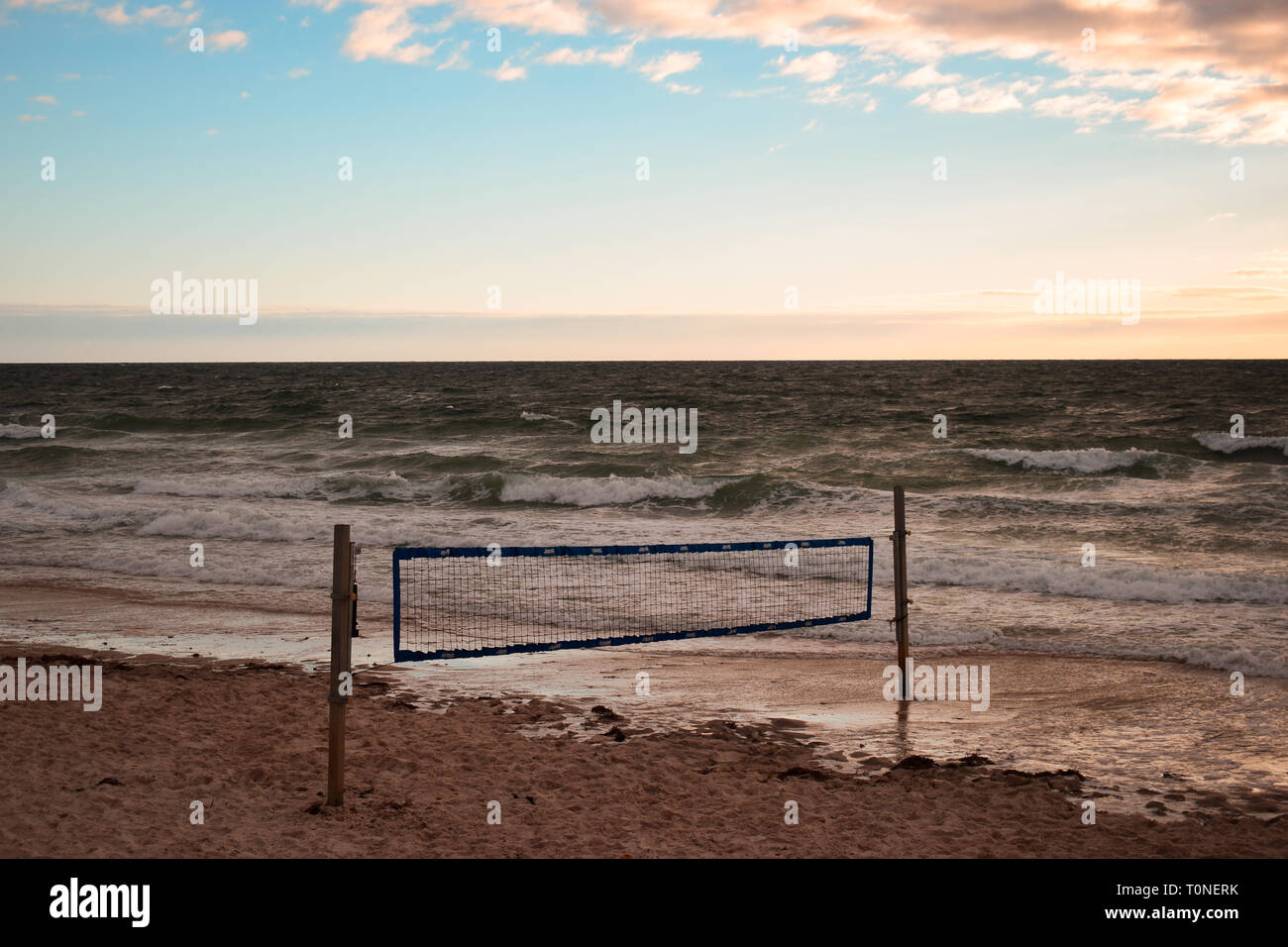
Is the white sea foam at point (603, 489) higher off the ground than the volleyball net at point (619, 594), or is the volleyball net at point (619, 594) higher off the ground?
the white sea foam at point (603, 489)

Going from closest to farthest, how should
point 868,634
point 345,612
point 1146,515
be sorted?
point 345,612 → point 868,634 → point 1146,515

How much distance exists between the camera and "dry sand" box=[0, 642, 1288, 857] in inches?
227

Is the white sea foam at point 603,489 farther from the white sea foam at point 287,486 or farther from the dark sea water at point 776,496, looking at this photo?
the white sea foam at point 287,486

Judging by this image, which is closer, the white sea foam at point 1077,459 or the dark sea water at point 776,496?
the dark sea water at point 776,496

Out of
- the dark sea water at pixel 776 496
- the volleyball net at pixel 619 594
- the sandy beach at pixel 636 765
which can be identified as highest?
the dark sea water at pixel 776 496

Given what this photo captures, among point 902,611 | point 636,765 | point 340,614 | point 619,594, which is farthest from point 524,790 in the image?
point 619,594

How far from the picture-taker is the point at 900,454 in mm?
31922

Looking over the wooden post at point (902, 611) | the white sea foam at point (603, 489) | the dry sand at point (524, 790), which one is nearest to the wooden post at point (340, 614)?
the dry sand at point (524, 790)

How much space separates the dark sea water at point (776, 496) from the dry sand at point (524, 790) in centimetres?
451

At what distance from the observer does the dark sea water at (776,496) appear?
13513 mm

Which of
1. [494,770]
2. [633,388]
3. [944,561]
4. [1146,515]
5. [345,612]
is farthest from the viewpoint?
[633,388]
